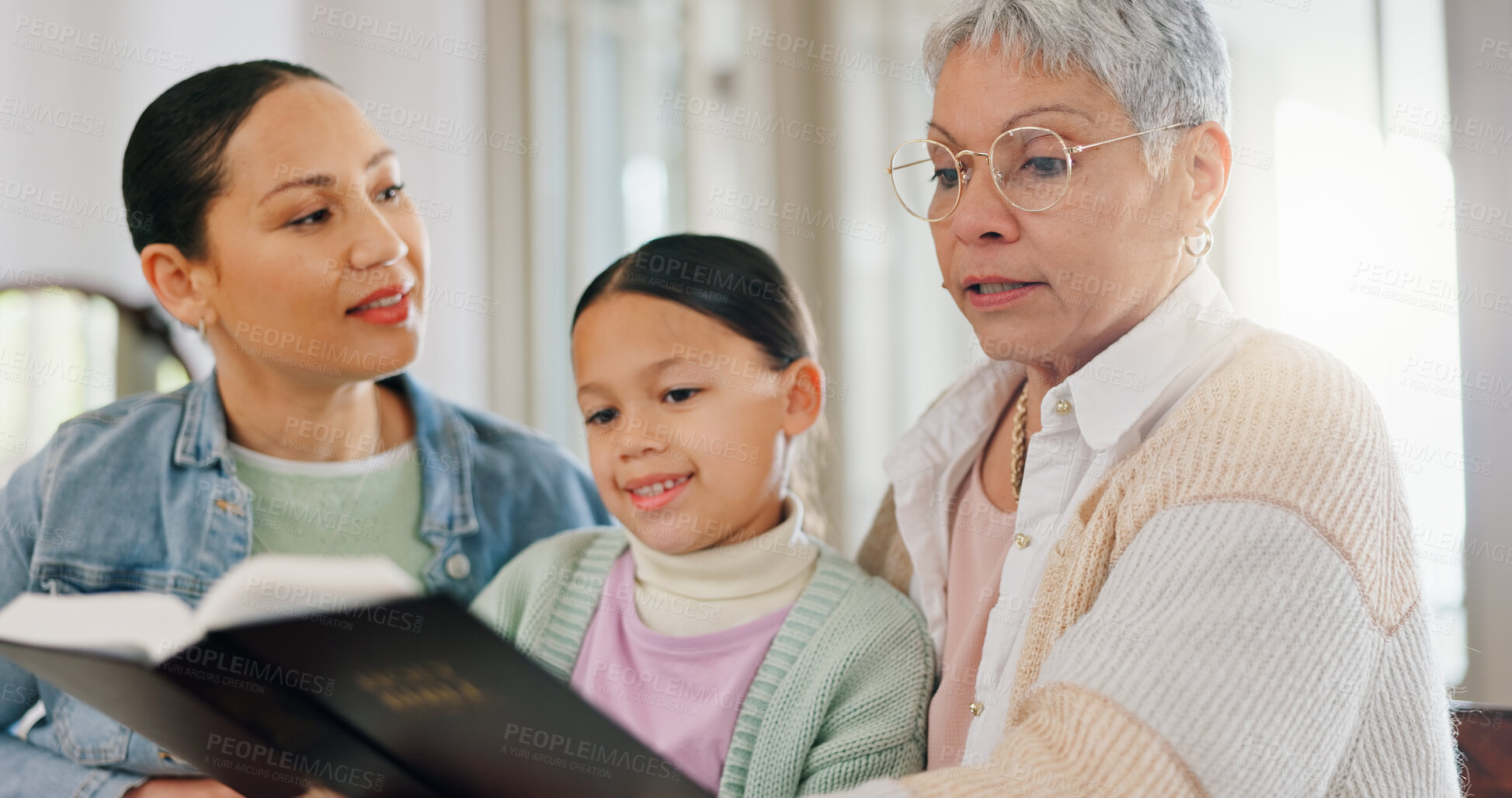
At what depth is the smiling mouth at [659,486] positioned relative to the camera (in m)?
1.48

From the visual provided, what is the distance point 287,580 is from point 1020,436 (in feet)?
3.37

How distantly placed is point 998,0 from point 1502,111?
1.13 m

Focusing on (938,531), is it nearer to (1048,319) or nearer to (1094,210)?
(1048,319)

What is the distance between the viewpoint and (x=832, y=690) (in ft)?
4.41

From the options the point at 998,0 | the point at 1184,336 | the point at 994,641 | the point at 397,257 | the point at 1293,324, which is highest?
the point at 998,0

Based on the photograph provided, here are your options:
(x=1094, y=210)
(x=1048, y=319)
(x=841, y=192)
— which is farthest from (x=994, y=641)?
(x=841, y=192)

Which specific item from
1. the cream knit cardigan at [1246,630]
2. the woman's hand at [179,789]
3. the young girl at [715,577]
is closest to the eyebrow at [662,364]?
the young girl at [715,577]

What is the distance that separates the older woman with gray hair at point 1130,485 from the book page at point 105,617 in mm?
950

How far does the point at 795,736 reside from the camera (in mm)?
1322

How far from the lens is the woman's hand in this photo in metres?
1.45

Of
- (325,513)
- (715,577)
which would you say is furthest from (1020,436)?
(325,513)

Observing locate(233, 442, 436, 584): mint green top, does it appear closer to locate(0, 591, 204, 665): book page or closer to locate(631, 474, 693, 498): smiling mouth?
locate(0, 591, 204, 665): book page

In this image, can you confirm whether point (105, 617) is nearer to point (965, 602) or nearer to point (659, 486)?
point (659, 486)

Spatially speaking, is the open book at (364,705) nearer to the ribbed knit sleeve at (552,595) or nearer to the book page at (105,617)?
the book page at (105,617)
